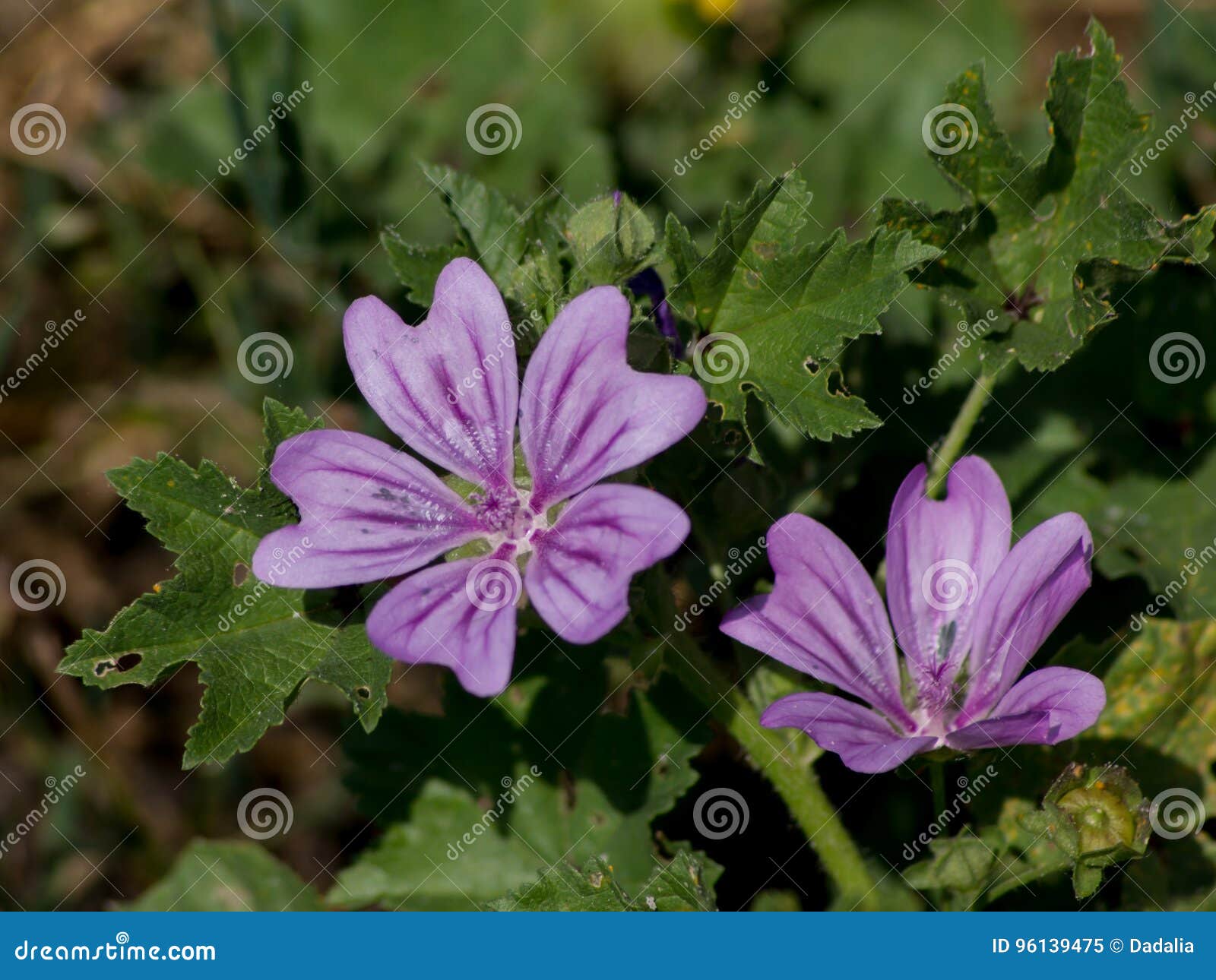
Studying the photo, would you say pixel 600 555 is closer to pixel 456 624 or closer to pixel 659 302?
pixel 456 624

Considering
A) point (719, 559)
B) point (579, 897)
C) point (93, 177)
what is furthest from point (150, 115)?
point (579, 897)

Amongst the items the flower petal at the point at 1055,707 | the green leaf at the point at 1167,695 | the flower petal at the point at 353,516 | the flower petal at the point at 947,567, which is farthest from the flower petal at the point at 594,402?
the green leaf at the point at 1167,695

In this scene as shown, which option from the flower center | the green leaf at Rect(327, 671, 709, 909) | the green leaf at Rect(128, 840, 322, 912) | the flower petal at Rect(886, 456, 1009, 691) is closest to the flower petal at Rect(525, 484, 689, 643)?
the flower center

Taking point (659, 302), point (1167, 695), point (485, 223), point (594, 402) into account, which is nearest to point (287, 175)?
point (485, 223)

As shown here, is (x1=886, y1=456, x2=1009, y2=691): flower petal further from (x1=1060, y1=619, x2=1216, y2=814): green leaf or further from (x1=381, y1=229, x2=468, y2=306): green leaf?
(x1=381, y1=229, x2=468, y2=306): green leaf

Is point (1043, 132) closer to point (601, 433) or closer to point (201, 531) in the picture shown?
point (601, 433)

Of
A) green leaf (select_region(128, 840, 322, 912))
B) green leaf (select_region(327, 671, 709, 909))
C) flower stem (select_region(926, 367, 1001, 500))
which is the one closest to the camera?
flower stem (select_region(926, 367, 1001, 500))
